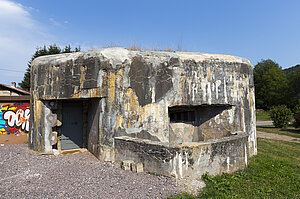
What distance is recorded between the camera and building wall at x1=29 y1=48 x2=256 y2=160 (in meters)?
5.05

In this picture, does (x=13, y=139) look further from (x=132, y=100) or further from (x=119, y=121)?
(x=132, y=100)

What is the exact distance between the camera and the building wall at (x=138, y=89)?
5051 millimetres

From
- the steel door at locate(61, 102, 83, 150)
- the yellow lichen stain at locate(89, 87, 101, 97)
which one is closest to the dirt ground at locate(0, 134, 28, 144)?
the steel door at locate(61, 102, 83, 150)

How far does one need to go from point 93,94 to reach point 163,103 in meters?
1.76

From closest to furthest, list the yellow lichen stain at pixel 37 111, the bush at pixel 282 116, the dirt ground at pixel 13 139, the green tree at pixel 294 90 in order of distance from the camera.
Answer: the yellow lichen stain at pixel 37 111 → the dirt ground at pixel 13 139 → the bush at pixel 282 116 → the green tree at pixel 294 90

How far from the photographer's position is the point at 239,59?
6320mm

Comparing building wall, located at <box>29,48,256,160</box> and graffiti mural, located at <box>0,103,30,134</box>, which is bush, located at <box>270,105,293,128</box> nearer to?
building wall, located at <box>29,48,256,160</box>

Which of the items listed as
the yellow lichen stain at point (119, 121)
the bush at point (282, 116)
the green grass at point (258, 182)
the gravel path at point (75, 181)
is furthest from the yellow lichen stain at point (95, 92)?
the bush at point (282, 116)

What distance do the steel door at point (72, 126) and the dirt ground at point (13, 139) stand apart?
8.44 ft

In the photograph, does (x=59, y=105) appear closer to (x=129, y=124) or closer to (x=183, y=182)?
(x=129, y=124)

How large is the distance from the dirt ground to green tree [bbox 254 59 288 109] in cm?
2990

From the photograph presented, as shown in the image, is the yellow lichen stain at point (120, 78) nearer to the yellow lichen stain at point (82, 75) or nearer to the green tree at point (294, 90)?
the yellow lichen stain at point (82, 75)

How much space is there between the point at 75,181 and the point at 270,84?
3226 centimetres

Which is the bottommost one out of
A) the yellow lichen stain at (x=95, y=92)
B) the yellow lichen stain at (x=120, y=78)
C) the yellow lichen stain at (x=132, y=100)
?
the yellow lichen stain at (x=132, y=100)
